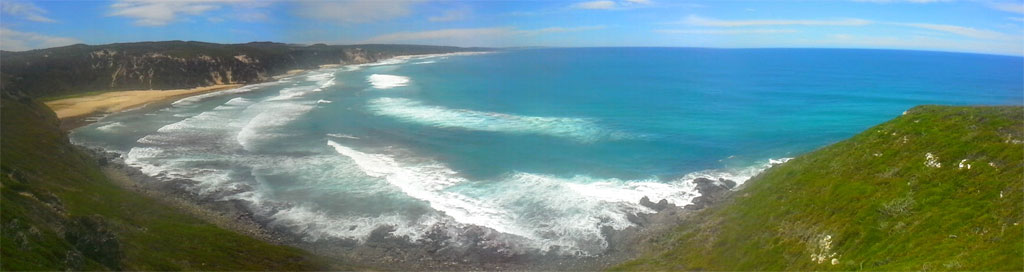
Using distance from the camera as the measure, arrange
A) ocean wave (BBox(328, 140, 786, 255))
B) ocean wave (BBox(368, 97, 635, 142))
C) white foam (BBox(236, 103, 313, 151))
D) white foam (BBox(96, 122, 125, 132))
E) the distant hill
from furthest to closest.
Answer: the distant hill
white foam (BBox(96, 122, 125, 132))
ocean wave (BBox(368, 97, 635, 142))
white foam (BBox(236, 103, 313, 151))
ocean wave (BBox(328, 140, 786, 255))

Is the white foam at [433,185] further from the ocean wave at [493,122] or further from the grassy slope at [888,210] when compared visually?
the ocean wave at [493,122]

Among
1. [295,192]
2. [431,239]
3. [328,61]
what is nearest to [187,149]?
[295,192]

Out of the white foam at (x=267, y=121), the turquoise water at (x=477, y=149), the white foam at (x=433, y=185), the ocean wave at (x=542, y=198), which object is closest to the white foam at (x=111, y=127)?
the turquoise water at (x=477, y=149)

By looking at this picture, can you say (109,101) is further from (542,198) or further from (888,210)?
(888,210)

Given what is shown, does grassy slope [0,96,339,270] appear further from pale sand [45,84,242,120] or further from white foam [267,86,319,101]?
white foam [267,86,319,101]

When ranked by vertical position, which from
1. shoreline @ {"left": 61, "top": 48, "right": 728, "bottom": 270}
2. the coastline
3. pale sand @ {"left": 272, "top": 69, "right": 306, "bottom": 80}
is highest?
pale sand @ {"left": 272, "top": 69, "right": 306, "bottom": 80}

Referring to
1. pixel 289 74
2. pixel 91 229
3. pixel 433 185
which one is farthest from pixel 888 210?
pixel 289 74

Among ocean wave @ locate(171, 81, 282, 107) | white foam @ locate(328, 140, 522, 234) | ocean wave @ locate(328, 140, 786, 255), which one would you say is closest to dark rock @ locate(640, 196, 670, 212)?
ocean wave @ locate(328, 140, 786, 255)
